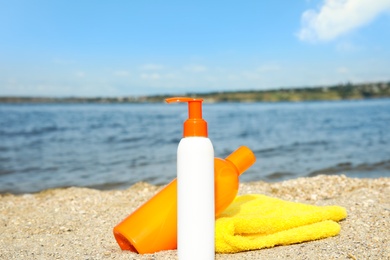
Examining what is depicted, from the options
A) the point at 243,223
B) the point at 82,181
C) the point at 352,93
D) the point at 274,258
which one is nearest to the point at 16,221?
the point at 243,223

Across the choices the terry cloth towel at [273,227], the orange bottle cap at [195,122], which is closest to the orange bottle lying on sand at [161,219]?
the terry cloth towel at [273,227]

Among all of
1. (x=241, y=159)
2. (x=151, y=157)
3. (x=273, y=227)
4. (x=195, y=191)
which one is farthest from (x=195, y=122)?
(x=151, y=157)

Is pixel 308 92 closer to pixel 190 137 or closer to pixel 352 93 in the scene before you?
pixel 352 93

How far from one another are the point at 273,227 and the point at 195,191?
32.8 inches

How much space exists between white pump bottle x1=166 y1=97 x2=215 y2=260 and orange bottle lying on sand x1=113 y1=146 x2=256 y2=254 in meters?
0.31

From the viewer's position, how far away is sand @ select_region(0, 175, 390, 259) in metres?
2.69

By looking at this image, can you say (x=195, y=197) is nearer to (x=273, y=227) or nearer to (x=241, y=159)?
(x=241, y=159)

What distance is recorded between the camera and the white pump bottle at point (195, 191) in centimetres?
232

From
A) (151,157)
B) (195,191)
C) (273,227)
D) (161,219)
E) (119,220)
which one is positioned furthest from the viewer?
(151,157)

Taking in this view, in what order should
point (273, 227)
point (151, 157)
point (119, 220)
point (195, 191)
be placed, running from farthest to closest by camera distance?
1. point (151, 157)
2. point (119, 220)
3. point (273, 227)
4. point (195, 191)

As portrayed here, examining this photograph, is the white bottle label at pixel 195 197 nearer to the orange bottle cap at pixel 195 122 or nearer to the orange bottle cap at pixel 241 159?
the orange bottle cap at pixel 195 122

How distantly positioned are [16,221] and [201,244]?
238 centimetres

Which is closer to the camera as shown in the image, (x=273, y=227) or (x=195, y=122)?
(x=195, y=122)

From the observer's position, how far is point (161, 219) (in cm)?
268
